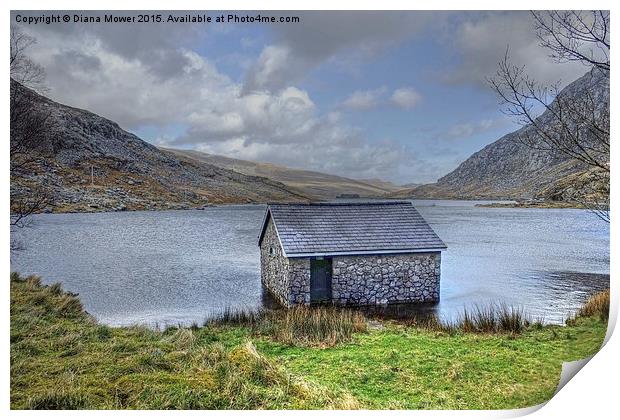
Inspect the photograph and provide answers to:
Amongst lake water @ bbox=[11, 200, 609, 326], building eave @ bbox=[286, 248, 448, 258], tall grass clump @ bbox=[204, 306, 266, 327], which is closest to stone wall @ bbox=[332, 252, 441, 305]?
building eave @ bbox=[286, 248, 448, 258]

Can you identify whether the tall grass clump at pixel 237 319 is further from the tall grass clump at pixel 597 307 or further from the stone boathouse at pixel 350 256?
the tall grass clump at pixel 597 307

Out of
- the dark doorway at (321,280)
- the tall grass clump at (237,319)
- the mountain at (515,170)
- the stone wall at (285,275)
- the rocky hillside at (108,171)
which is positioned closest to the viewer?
the mountain at (515,170)

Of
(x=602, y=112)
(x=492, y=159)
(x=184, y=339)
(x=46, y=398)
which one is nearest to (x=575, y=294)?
(x=492, y=159)

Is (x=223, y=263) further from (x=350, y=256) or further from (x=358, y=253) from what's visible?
(x=358, y=253)

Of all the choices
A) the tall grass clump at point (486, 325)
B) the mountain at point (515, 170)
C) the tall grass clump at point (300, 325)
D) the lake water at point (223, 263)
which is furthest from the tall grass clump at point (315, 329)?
the mountain at point (515, 170)

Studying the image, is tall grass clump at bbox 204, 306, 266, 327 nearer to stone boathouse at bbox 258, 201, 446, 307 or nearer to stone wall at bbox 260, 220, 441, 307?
stone wall at bbox 260, 220, 441, 307

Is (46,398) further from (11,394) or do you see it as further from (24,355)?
(24,355)
